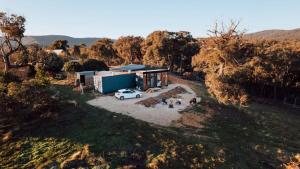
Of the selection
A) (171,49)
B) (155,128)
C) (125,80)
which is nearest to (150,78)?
(125,80)

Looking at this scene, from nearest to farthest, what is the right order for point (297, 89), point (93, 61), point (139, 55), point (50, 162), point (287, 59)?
point (50, 162)
point (287, 59)
point (297, 89)
point (93, 61)
point (139, 55)

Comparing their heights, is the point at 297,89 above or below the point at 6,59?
below

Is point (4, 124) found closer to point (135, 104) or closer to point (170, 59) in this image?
point (135, 104)

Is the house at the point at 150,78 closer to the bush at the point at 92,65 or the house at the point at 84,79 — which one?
the house at the point at 84,79

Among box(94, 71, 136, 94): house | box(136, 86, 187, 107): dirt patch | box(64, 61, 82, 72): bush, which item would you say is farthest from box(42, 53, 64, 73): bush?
box(136, 86, 187, 107): dirt patch

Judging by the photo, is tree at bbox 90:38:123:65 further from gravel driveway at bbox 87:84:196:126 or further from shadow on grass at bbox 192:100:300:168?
shadow on grass at bbox 192:100:300:168

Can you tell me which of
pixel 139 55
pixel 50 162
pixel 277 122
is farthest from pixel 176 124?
pixel 139 55
